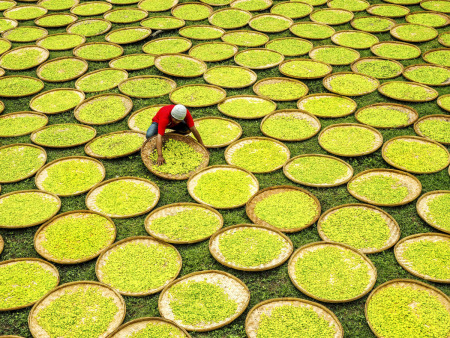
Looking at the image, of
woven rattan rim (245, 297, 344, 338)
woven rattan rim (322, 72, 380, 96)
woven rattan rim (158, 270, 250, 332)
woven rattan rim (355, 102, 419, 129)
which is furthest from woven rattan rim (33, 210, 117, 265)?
woven rattan rim (322, 72, 380, 96)

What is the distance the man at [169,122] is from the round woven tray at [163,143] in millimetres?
75

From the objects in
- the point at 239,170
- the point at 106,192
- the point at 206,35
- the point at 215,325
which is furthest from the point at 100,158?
the point at 206,35

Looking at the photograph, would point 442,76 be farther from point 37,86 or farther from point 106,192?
point 37,86

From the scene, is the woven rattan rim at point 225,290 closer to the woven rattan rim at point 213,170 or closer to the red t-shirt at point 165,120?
the woven rattan rim at point 213,170

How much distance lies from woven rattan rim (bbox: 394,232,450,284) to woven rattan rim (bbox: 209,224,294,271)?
0.88m

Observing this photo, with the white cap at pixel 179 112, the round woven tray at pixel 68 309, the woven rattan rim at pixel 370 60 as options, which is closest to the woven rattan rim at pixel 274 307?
the round woven tray at pixel 68 309

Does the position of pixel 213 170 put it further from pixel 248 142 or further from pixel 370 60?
pixel 370 60

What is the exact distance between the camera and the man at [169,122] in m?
4.62

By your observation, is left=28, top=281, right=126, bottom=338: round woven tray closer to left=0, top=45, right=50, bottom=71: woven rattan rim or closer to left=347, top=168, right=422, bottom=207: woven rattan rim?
left=347, top=168, right=422, bottom=207: woven rattan rim

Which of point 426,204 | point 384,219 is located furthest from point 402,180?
point 384,219

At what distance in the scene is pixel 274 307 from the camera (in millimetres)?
3443

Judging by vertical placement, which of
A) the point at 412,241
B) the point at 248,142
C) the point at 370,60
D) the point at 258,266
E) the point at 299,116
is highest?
the point at 370,60

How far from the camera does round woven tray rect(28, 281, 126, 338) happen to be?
328cm

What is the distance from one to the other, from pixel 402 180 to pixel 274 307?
203 centimetres
